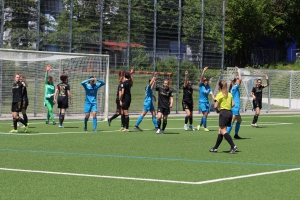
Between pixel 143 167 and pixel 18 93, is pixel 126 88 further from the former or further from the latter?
pixel 143 167

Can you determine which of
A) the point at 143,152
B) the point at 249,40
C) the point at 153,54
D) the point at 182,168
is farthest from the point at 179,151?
the point at 249,40

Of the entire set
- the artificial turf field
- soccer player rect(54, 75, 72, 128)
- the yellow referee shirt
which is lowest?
the artificial turf field

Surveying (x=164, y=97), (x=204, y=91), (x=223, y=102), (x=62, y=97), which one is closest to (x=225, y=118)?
Result: (x=223, y=102)

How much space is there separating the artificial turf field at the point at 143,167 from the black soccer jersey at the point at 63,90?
3.16 metres

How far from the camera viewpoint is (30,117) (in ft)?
102

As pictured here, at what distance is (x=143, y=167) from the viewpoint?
13320 mm

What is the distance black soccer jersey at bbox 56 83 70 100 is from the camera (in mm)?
25125

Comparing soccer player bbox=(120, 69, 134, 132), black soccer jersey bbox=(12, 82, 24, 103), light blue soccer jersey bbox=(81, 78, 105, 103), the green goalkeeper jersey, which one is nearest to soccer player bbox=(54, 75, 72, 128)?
the green goalkeeper jersey

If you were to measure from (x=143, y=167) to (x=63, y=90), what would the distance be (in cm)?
1239

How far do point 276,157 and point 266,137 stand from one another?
662cm

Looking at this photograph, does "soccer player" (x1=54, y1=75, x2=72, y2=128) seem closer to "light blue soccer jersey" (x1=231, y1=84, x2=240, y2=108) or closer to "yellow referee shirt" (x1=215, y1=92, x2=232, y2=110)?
"light blue soccer jersey" (x1=231, y1=84, x2=240, y2=108)

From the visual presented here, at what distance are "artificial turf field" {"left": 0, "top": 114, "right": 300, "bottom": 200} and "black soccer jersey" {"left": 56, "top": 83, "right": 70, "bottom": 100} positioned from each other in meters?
3.16

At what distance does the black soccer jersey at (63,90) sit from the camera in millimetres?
25125

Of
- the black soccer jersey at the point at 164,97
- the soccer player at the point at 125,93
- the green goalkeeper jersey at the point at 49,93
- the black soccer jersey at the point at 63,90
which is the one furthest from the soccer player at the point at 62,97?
the black soccer jersey at the point at 164,97
